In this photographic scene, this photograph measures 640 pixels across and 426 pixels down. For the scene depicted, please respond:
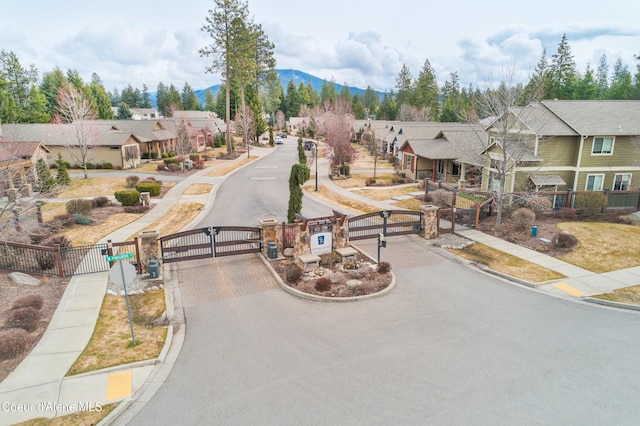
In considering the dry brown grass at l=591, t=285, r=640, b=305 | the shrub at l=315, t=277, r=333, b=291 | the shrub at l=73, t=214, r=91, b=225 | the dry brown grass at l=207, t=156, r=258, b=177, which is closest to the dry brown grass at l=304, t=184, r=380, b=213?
the dry brown grass at l=207, t=156, r=258, b=177

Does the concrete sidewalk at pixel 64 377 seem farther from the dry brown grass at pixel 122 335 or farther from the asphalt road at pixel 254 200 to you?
the asphalt road at pixel 254 200

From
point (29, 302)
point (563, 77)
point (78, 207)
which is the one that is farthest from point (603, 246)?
point (563, 77)

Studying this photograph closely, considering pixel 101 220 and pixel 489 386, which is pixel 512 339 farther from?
pixel 101 220

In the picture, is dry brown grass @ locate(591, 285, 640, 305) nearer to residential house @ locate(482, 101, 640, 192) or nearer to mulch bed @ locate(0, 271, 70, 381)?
residential house @ locate(482, 101, 640, 192)

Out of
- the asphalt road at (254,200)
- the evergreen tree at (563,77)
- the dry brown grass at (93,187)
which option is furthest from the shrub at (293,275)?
the evergreen tree at (563,77)

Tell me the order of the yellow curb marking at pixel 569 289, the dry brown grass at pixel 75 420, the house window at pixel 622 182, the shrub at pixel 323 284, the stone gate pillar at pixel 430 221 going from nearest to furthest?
the dry brown grass at pixel 75 420, the shrub at pixel 323 284, the yellow curb marking at pixel 569 289, the stone gate pillar at pixel 430 221, the house window at pixel 622 182

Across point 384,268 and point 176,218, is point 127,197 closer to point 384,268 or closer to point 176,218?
point 176,218

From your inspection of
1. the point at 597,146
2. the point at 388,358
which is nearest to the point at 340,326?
the point at 388,358
